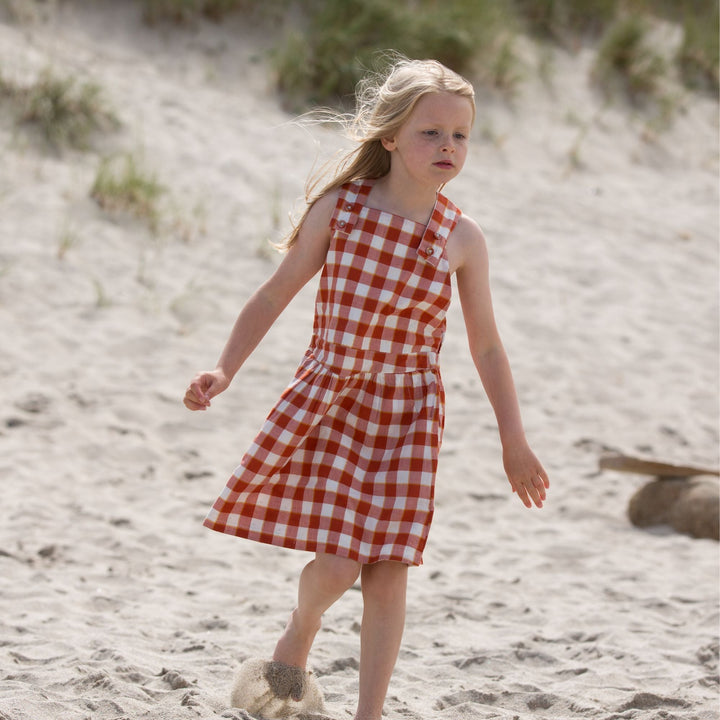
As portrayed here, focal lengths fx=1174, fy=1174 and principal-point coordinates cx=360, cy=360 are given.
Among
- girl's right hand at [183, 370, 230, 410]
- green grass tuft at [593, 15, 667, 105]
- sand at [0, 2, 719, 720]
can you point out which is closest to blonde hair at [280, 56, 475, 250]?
girl's right hand at [183, 370, 230, 410]

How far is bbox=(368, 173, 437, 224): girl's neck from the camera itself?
8.51ft

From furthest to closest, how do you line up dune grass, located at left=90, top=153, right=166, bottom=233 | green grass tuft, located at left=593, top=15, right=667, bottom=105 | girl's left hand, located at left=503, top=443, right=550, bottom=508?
green grass tuft, located at left=593, top=15, right=667, bottom=105
dune grass, located at left=90, top=153, right=166, bottom=233
girl's left hand, located at left=503, top=443, right=550, bottom=508

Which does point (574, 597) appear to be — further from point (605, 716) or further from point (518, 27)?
point (518, 27)

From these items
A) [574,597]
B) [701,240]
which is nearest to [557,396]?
[574,597]

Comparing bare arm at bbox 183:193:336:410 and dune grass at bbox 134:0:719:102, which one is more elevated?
dune grass at bbox 134:0:719:102

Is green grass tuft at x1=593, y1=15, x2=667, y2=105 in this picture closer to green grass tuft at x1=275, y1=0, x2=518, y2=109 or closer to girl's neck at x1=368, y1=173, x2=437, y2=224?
green grass tuft at x1=275, y1=0, x2=518, y2=109

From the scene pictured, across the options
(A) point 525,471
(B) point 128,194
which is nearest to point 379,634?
(A) point 525,471

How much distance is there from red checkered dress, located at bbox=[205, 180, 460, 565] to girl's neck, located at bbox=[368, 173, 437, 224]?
0.9 inches

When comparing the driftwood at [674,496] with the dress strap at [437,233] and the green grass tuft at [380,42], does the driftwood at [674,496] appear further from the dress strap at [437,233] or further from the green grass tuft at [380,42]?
the green grass tuft at [380,42]

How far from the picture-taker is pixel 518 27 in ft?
32.8

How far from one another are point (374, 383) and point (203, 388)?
0.37 metres

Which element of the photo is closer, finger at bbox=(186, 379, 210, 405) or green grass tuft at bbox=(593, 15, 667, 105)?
finger at bbox=(186, 379, 210, 405)

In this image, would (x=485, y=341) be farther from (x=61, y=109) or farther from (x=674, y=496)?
(x=61, y=109)

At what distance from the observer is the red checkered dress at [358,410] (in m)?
2.51
